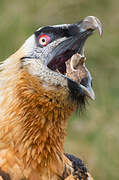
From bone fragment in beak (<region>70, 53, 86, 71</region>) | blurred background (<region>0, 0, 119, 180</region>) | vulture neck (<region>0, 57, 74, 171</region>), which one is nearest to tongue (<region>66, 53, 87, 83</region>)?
bone fragment in beak (<region>70, 53, 86, 71</region>)

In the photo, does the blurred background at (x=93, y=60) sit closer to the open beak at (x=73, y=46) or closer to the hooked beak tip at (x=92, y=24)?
the open beak at (x=73, y=46)

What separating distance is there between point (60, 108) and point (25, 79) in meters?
0.41

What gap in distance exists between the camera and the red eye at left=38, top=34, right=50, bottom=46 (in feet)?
18.7

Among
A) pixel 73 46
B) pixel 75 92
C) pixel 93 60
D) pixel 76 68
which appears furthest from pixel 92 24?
pixel 93 60

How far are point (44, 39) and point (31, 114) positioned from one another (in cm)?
74

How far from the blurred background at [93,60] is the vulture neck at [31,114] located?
4.35 metres

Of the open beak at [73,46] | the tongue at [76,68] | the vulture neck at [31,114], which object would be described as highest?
the open beak at [73,46]

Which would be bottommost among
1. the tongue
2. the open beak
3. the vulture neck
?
the vulture neck

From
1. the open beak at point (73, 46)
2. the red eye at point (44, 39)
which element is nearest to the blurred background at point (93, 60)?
the open beak at point (73, 46)

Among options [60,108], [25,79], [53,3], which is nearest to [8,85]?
[25,79]

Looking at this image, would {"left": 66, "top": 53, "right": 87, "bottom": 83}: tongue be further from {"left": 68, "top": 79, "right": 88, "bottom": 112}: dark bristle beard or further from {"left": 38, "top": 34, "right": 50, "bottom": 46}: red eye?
{"left": 38, "top": 34, "right": 50, "bottom": 46}: red eye

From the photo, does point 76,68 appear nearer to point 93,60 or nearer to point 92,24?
point 92,24

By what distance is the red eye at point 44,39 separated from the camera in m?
5.71

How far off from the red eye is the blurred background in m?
4.38
